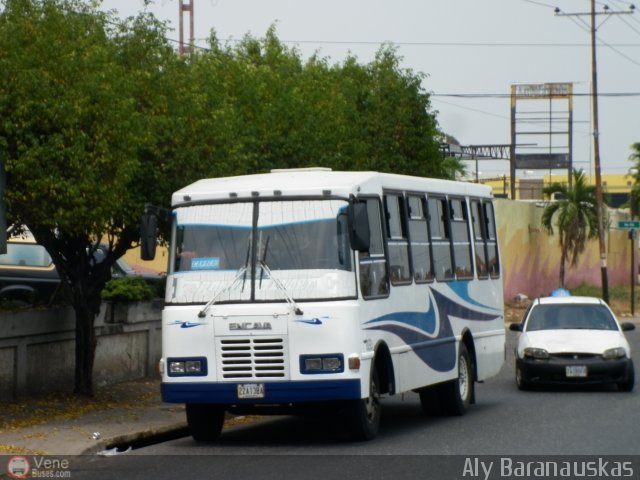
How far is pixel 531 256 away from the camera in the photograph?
58.5 meters

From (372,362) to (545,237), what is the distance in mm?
46926

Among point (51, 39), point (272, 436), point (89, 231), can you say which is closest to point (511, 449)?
point (272, 436)

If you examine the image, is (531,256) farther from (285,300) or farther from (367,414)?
(285,300)

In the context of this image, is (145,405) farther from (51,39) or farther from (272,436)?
(51,39)

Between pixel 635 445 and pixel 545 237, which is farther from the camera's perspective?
pixel 545 237

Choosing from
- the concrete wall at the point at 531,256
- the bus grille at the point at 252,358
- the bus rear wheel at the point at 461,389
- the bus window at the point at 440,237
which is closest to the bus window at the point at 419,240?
the bus window at the point at 440,237

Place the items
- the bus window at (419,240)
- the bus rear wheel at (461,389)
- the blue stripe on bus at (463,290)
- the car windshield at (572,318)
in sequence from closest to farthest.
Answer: the bus window at (419,240) → the bus rear wheel at (461,389) → the blue stripe on bus at (463,290) → the car windshield at (572,318)

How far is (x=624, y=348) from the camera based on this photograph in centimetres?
2139

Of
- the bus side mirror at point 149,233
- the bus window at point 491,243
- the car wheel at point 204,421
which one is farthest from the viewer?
the bus window at point 491,243

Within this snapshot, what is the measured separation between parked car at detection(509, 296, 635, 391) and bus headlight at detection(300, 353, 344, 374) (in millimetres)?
7902

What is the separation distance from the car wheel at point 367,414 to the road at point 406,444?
0.49 ft

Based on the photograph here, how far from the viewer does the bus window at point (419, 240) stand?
1675 centimetres

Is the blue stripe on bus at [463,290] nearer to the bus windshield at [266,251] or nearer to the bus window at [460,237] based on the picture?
the bus window at [460,237]

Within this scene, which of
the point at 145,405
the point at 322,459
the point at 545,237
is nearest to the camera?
the point at 322,459
